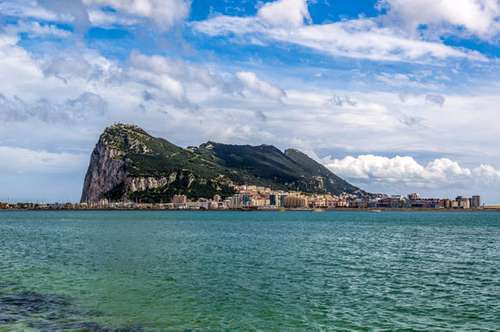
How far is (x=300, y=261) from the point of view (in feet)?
211

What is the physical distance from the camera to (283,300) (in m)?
37.8

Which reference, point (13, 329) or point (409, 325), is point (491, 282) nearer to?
point (409, 325)

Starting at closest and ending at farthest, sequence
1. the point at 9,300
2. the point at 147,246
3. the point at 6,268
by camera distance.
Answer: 1. the point at 9,300
2. the point at 6,268
3. the point at 147,246

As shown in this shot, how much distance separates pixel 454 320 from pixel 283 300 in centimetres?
1200

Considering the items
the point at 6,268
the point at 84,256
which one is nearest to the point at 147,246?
the point at 84,256

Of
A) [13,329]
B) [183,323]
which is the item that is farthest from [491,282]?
[13,329]

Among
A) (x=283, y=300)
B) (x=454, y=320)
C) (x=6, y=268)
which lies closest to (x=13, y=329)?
(x=283, y=300)

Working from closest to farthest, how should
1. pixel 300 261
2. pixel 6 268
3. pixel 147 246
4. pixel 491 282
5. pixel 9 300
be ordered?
pixel 9 300 → pixel 491 282 → pixel 6 268 → pixel 300 261 → pixel 147 246

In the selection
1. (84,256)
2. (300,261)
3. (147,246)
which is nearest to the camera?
(300,261)

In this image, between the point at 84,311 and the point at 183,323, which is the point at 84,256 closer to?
the point at 84,311

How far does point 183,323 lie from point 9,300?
15.5m

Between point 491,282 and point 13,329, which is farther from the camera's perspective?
point 491,282

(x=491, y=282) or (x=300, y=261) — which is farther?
(x=300, y=261)

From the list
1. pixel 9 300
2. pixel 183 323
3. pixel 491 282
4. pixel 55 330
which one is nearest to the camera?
pixel 55 330
